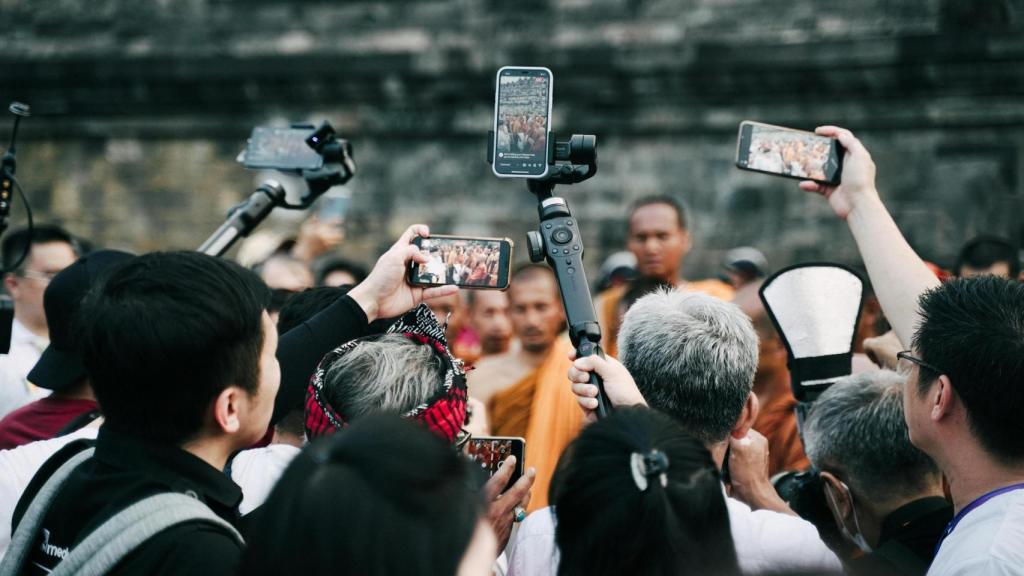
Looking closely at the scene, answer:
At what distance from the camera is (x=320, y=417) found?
211 centimetres

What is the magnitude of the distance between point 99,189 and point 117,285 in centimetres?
974

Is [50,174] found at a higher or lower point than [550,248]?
lower

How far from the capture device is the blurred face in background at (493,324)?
562 cm

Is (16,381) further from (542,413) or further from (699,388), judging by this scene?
(699,388)

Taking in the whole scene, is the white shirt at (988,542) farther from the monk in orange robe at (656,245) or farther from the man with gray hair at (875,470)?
the monk in orange robe at (656,245)

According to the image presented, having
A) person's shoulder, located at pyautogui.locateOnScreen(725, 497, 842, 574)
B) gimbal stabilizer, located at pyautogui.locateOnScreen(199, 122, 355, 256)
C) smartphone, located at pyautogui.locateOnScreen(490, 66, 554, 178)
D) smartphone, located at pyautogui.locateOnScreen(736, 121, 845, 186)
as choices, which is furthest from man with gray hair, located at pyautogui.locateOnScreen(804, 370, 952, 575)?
gimbal stabilizer, located at pyautogui.locateOnScreen(199, 122, 355, 256)

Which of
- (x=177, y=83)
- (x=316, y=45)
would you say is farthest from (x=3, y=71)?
(x=316, y=45)

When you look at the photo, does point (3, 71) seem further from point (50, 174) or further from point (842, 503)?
point (842, 503)

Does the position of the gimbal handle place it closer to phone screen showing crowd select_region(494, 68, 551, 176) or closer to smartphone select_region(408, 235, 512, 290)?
smartphone select_region(408, 235, 512, 290)

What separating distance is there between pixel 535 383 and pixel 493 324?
1.08 metres

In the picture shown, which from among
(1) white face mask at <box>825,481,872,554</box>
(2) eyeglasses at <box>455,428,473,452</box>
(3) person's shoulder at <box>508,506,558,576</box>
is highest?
(2) eyeglasses at <box>455,428,473,452</box>

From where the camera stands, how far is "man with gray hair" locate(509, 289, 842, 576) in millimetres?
2074

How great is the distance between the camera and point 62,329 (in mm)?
2846

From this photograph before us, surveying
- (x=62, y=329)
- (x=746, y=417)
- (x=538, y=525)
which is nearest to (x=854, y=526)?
(x=746, y=417)
